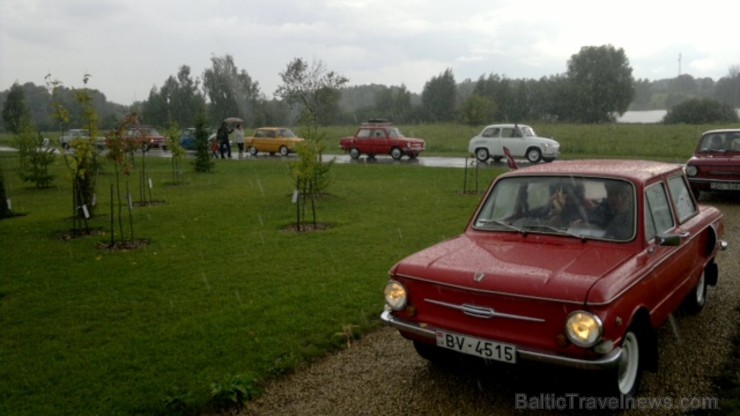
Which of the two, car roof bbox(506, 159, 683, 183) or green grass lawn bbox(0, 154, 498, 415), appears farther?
car roof bbox(506, 159, 683, 183)

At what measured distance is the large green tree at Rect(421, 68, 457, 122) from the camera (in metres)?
92.6

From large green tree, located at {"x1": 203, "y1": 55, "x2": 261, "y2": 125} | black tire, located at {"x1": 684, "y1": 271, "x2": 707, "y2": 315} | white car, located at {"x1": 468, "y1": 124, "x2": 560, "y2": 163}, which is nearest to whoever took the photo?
black tire, located at {"x1": 684, "y1": 271, "x2": 707, "y2": 315}

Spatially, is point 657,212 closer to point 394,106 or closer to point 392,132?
point 392,132

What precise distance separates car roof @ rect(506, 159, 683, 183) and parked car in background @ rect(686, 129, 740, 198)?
327 inches

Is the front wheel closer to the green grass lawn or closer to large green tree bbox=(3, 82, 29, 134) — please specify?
the green grass lawn

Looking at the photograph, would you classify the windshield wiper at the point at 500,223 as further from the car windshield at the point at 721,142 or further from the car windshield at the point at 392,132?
the car windshield at the point at 392,132

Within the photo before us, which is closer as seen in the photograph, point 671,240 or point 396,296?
point 671,240

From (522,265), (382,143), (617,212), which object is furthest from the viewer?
(382,143)

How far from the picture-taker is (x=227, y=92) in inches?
3452

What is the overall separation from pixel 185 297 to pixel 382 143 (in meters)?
22.8

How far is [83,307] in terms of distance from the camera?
20.9 ft

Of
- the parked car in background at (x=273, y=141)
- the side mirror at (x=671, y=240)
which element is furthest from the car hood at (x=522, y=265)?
the parked car in background at (x=273, y=141)

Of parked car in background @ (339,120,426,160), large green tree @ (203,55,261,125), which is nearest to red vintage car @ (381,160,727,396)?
parked car in background @ (339,120,426,160)

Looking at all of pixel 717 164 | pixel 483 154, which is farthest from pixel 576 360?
pixel 483 154
